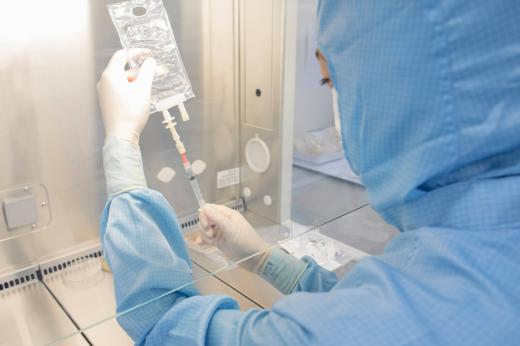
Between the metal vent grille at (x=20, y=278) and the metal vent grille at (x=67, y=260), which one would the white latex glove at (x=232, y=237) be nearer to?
the metal vent grille at (x=67, y=260)

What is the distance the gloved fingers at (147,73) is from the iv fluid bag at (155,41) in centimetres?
3

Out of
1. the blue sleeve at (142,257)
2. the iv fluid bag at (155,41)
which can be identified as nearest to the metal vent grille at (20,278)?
the blue sleeve at (142,257)

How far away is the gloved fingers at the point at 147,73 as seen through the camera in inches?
35.5

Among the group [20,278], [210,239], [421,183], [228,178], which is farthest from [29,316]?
[421,183]

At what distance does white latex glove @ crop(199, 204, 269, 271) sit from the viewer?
0.92 m

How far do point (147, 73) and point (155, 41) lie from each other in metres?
0.10

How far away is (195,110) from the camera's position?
3.76 ft

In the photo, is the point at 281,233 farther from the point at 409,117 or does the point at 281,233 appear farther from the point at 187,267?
the point at 409,117

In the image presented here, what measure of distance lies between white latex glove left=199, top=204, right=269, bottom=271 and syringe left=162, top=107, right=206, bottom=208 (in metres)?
0.17

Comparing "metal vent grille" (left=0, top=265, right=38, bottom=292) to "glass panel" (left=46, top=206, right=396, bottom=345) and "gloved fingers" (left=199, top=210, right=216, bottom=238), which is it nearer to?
"glass panel" (left=46, top=206, right=396, bottom=345)

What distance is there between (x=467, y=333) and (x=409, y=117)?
0.22 metres

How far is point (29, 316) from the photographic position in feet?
2.87

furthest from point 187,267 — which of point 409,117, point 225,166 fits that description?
point 225,166

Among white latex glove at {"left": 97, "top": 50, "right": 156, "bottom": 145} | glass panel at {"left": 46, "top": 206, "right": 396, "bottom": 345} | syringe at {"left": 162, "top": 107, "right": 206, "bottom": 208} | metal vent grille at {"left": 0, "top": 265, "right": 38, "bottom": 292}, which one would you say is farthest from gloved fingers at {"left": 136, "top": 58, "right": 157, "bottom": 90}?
metal vent grille at {"left": 0, "top": 265, "right": 38, "bottom": 292}
